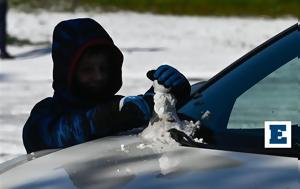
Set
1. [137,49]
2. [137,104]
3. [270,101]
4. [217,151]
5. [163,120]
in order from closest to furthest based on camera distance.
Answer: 1. [217,151]
2. [163,120]
3. [137,104]
4. [270,101]
5. [137,49]

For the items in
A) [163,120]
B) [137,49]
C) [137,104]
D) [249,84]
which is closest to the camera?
[163,120]

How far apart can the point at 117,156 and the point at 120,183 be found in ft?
1.07

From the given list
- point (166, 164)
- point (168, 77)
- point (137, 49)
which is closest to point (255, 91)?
point (168, 77)

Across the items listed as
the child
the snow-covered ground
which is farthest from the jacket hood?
the snow-covered ground

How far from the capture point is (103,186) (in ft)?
6.59

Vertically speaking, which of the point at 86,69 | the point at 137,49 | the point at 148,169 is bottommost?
the point at 137,49

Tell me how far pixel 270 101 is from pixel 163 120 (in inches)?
23.7

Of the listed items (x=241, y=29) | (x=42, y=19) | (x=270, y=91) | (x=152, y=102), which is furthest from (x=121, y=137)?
(x=42, y=19)

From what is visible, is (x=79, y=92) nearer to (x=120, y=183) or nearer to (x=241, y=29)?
(x=120, y=183)

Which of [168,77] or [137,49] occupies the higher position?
[168,77]

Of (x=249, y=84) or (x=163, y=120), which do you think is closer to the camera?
(x=163, y=120)

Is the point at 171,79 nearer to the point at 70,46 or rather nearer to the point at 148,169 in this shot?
the point at 148,169

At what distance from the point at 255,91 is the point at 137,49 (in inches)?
461

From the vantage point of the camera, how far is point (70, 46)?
3191mm
